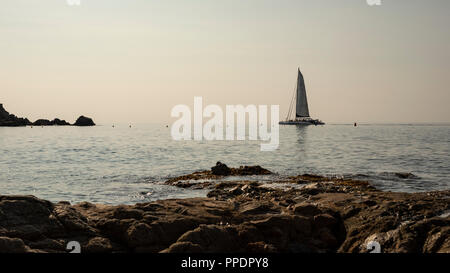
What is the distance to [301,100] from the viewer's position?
141875 mm

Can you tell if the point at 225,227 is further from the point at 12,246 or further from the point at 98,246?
the point at 12,246

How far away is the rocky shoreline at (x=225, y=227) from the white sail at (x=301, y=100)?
421 ft

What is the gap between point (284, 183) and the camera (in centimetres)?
2302

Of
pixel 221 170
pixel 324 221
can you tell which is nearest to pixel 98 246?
pixel 324 221

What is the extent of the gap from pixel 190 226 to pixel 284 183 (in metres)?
13.1

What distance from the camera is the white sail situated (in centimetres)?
13788

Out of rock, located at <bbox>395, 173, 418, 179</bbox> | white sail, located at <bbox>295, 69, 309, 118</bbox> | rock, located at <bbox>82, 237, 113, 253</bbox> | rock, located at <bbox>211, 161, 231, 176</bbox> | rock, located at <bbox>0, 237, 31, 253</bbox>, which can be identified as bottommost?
rock, located at <bbox>395, 173, 418, 179</bbox>

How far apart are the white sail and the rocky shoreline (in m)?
128

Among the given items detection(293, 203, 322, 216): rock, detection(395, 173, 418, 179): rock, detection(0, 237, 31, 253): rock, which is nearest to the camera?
detection(0, 237, 31, 253): rock

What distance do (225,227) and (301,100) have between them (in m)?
135

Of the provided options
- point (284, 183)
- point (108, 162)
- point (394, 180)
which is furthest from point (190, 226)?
point (108, 162)

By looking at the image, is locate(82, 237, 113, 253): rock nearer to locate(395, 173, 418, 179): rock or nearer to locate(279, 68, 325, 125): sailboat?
locate(395, 173, 418, 179): rock

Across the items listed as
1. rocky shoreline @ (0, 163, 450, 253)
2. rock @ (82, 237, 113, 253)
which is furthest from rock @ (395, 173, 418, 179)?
rock @ (82, 237, 113, 253)
